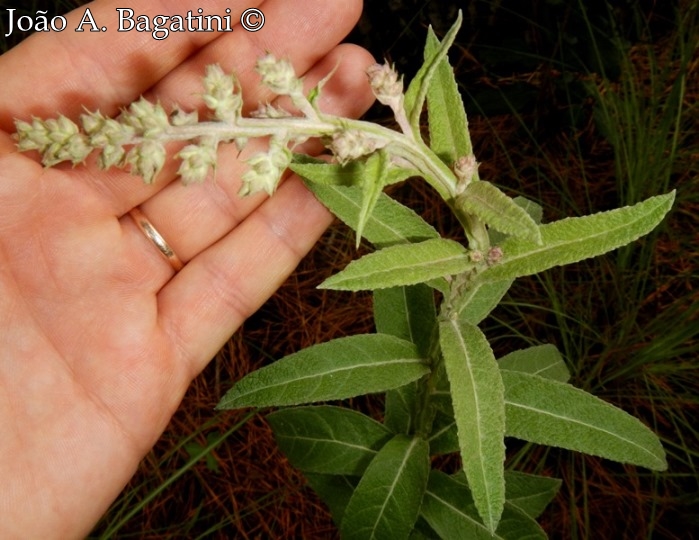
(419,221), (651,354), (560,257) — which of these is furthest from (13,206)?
(651,354)

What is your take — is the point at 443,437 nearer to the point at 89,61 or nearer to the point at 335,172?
the point at 335,172

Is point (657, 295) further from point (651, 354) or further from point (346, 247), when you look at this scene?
point (346, 247)

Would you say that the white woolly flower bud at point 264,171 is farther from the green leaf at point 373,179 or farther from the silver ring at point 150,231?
the silver ring at point 150,231

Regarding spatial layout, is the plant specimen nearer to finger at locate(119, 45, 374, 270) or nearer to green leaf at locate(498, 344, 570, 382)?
green leaf at locate(498, 344, 570, 382)

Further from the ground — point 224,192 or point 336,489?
point 224,192

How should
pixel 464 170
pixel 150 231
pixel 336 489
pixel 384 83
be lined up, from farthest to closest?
pixel 336 489, pixel 150 231, pixel 464 170, pixel 384 83

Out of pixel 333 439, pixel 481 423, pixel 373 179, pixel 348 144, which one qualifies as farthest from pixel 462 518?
pixel 348 144

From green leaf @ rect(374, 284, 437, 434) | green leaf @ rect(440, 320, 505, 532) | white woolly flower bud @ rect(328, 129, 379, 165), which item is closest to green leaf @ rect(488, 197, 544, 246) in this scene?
green leaf @ rect(374, 284, 437, 434)
